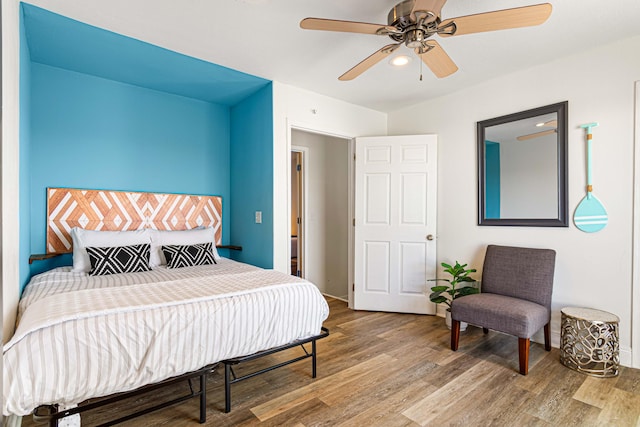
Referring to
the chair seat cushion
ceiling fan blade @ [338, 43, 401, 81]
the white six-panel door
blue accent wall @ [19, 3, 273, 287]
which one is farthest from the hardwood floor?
ceiling fan blade @ [338, 43, 401, 81]

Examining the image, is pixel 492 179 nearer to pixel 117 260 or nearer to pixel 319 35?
pixel 319 35

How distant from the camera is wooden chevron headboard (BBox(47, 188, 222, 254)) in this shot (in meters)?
3.08

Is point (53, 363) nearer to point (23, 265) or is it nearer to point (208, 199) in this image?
point (23, 265)

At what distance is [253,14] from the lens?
2.37 m

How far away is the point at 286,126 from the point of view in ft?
11.7

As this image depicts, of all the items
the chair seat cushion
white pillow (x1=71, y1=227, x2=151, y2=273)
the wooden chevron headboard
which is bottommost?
the chair seat cushion

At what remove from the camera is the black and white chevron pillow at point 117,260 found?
277 centimetres

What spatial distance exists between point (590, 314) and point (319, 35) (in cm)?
299

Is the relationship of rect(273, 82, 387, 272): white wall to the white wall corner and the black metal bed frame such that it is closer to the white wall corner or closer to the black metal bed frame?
the black metal bed frame

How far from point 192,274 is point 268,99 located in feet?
6.16

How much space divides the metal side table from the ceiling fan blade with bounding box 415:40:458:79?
2097mm

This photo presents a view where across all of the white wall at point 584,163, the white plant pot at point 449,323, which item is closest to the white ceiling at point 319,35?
the white wall at point 584,163

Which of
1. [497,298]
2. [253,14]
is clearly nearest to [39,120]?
[253,14]

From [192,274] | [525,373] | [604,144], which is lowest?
[525,373]
